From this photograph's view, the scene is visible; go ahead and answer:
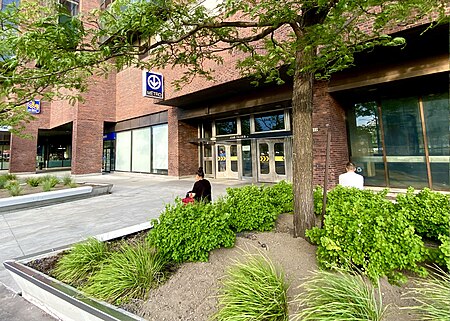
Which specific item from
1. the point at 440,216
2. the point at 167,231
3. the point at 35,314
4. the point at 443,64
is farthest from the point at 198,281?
the point at 443,64

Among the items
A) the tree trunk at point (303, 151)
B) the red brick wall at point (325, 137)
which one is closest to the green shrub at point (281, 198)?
the tree trunk at point (303, 151)

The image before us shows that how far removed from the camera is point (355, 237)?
203 centimetres

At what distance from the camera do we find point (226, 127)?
47.8 ft

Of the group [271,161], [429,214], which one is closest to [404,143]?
[271,161]

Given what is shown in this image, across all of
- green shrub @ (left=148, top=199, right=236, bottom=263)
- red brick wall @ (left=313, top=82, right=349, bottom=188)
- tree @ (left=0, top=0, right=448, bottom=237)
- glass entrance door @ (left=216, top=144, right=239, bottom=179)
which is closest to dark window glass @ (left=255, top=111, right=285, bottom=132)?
glass entrance door @ (left=216, top=144, right=239, bottom=179)

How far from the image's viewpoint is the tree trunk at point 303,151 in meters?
3.11

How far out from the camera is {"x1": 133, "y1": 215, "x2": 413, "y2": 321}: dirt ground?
6.13ft

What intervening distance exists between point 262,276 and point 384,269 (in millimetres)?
1042

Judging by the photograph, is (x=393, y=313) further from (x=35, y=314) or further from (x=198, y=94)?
(x=198, y=94)

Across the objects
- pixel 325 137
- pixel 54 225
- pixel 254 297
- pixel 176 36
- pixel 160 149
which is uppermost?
pixel 176 36

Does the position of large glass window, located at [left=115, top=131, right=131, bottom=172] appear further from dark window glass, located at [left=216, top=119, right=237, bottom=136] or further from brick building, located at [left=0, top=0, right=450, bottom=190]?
dark window glass, located at [left=216, top=119, right=237, bottom=136]

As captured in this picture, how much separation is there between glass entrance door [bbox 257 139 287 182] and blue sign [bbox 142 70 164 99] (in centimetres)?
637

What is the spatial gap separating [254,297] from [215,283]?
1.94ft

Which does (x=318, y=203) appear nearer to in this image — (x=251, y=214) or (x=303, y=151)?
(x=303, y=151)
